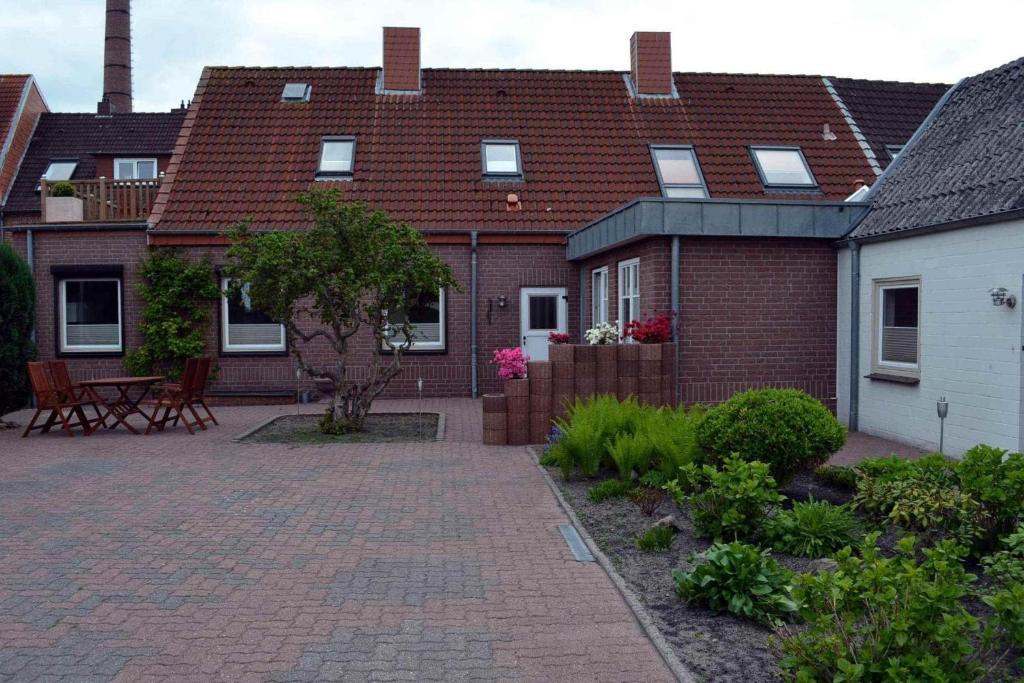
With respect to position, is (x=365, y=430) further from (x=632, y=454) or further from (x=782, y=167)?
(x=782, y=167)

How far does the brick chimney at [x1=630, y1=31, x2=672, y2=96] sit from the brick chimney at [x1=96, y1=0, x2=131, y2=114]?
23.7 m

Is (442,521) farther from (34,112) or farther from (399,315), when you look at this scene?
(34,112)

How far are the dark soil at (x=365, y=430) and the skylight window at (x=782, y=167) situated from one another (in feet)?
29.0

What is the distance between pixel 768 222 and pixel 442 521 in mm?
7307

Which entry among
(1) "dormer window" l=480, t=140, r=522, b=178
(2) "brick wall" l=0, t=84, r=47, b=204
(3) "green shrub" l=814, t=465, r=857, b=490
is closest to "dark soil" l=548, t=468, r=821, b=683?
(3) "green shrub" l=814, t=465, r=857, b=490

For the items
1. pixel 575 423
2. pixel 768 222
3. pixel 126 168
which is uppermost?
pixel 126 168

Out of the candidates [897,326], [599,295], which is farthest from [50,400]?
[897,326]

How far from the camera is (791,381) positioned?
13414 mm

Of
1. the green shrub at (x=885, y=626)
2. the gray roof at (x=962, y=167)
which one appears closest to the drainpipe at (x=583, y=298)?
the gray roof at (x=962, y=167)

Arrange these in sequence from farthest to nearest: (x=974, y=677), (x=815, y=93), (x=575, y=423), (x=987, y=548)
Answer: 1. (x=815, y=93)
2. (x=575, y=423)
3. (x=987, y=548)
4. (x=974, y=677)

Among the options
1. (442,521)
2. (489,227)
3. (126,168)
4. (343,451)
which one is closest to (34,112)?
(126,168)

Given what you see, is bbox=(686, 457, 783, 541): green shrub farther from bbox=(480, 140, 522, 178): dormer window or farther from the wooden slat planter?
bbox=(480, 140, 522, 178): dormer window

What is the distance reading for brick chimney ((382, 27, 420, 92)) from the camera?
21188 mm

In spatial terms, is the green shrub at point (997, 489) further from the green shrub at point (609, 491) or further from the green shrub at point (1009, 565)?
the green shrub at point (609, 491)
